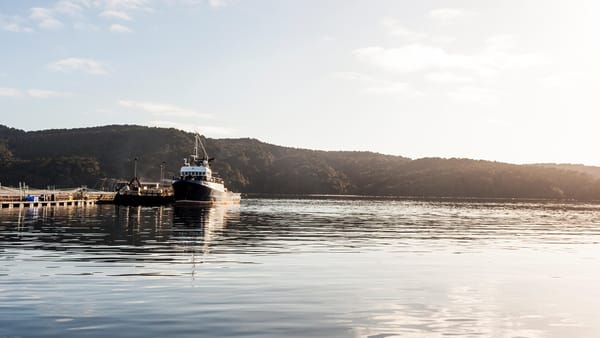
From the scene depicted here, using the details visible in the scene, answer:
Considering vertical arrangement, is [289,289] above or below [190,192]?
below

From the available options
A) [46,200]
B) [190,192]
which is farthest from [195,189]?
[46,200]

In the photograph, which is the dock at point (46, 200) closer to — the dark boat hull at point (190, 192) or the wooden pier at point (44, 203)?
the wooden pier at point (44, 203)

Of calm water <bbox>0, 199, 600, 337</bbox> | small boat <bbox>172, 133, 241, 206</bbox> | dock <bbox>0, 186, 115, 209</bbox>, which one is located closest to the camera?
calm water <bbox>0, 199, 600, 337</bbox>

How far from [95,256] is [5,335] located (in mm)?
17884

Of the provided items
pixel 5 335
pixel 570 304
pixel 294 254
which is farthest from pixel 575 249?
pixel 5 335

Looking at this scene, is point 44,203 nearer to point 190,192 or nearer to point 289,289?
point 190,192

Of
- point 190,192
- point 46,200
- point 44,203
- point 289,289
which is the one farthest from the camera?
point 190,192

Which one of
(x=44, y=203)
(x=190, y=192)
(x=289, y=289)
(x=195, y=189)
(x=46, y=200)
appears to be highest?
(x=195, y=189)

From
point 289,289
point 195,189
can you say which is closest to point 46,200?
point 195,189

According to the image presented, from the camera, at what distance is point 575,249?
44.2m

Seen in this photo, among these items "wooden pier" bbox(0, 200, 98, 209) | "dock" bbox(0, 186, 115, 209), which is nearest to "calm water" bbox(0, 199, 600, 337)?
"wooden pier" bbox(0, 200, 98, 209)

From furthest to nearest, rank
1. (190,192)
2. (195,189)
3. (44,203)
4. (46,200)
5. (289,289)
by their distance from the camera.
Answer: (195,189), (190,192), (46,200), (44,203), (289,289)

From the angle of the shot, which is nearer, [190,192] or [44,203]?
[44,203]

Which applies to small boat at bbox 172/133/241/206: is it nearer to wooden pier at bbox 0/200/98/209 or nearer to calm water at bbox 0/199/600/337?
wooden pier at bbox 0/200/98/209
